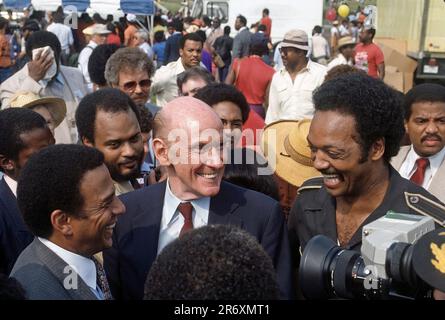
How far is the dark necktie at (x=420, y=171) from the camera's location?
3600 millimetres

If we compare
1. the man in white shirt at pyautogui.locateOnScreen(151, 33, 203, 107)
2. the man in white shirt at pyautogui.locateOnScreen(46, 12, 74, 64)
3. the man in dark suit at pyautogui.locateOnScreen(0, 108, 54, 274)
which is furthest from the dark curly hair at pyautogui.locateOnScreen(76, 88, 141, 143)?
the man in white shirt at pyautogui.locateOnScreen(46, 12, 74, 64)

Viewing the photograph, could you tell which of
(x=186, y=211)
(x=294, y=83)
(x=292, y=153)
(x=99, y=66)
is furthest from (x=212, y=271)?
(x=294, y=83)

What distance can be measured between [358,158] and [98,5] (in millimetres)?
14118

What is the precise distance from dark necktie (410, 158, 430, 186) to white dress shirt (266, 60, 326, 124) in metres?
2.76

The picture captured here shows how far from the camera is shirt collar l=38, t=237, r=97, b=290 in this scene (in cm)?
225

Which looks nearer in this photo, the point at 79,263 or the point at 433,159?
the point at 79,263

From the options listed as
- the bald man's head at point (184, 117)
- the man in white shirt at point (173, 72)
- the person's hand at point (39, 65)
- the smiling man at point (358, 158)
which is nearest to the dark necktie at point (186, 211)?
the bald man's head at point (184, 117)

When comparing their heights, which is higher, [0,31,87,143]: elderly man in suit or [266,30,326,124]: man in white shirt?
[0,31,87,143]: elderly man in suit

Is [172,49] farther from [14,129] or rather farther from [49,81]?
[14,129]

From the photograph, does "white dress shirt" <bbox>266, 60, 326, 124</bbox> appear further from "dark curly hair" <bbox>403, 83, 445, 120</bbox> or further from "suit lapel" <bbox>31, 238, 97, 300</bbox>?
"suit lapel" <bbox>31, 238, 97, 300</bbox>

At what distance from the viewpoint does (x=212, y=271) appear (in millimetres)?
1472

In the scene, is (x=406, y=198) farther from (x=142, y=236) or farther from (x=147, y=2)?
(x=147, y=2)

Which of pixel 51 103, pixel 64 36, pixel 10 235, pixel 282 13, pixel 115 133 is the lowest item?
pixel 282 13

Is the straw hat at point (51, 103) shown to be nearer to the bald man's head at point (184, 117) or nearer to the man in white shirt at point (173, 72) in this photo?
the bald man's head at point (184, 117)
